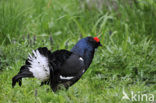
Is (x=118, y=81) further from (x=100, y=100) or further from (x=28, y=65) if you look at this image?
(x=28, y=65)

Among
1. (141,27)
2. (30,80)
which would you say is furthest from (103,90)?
(141,27)

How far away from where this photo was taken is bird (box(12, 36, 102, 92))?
12.7 feet

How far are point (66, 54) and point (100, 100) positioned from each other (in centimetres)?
71

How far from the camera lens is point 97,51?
5.52m

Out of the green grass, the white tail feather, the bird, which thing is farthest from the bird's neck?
the white tail feather

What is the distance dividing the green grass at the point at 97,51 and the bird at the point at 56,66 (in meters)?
0.17

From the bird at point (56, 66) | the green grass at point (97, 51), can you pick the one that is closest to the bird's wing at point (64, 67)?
the bird at point (56, 66)

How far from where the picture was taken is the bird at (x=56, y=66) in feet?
12.7

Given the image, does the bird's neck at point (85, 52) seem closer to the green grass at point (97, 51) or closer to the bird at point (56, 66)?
the bird at point (56, 66)

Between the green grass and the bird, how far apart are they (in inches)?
6.8

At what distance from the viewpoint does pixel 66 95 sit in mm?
3934

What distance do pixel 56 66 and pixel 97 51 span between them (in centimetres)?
167

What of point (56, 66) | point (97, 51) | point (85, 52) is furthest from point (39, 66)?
point (97, 51)

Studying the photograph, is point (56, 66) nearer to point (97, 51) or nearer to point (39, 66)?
point (39, 66)
